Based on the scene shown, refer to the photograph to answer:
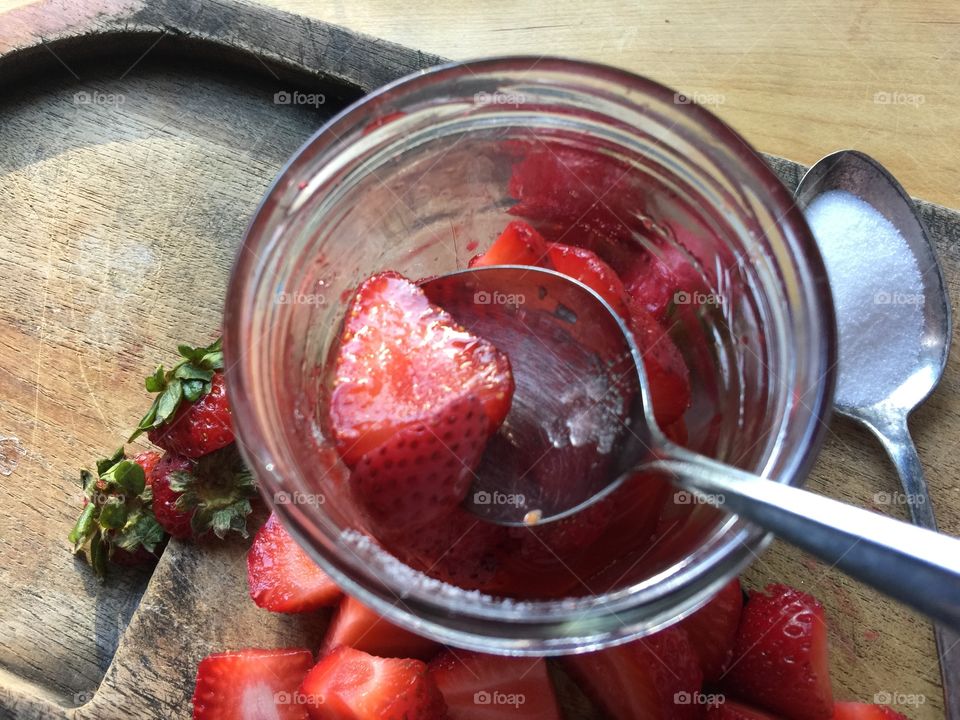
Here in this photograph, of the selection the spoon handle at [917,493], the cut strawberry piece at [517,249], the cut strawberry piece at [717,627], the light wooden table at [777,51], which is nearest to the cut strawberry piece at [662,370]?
the cut strawberry piece at [517,249]

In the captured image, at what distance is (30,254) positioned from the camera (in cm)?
135

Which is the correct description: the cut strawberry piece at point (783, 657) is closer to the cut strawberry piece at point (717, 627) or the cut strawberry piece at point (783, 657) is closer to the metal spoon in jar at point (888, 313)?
the cut strawberry piece at point (717, 627)

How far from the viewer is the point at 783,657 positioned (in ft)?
3.63

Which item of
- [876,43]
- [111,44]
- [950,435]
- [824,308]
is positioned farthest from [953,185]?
[111,44]

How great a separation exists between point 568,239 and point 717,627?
0.55m

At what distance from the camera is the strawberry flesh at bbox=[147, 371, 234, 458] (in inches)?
45.9

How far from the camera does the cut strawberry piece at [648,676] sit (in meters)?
1.07

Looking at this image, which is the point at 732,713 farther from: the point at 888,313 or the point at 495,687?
the point at 888,313

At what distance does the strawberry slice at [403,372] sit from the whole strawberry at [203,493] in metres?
0.34

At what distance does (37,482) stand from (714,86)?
1382mm

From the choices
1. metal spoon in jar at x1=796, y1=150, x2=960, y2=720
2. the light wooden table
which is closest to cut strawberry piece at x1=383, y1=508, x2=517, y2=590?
metal spoon in jar at x1=796, y1=150, x2=960, y2=720

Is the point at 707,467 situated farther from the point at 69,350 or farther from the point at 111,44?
the point at 111,44

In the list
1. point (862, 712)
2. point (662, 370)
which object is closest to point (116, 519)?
point (662, 370)

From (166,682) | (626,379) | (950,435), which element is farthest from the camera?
(950,435)
